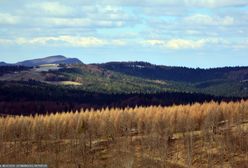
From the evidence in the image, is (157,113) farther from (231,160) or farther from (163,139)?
(231,160)

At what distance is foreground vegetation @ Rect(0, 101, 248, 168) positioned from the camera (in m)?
120

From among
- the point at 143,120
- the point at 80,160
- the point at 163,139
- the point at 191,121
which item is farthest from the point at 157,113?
the point at 80,160

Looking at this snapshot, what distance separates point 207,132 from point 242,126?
9809 mm

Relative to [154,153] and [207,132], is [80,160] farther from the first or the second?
[207,132]

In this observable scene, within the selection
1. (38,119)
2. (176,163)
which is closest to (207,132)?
(176,163)

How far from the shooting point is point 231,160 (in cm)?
11400

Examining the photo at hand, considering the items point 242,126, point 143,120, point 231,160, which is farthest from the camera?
point 143,120

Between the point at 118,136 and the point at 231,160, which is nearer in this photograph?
the point at 231,160

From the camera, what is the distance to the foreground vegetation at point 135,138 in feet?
395

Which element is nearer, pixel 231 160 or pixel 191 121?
pixel 231 160

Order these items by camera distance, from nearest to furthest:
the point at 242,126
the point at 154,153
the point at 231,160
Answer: the point at 231,160 < the point at 154,153 < the point at 242,126

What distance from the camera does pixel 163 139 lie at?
13262cm

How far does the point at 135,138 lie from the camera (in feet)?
458

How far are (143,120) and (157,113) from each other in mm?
5717
